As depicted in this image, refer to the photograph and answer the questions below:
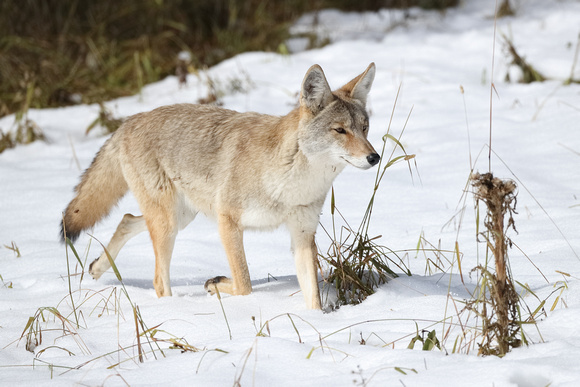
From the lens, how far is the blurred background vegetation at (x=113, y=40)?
411 inches

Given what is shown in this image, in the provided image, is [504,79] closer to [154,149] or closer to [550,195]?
[550,195]

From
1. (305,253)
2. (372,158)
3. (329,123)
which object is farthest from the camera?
(305,253)

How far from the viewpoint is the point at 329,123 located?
15.0 ft

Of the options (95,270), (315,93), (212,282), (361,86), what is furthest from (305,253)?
(95,270)

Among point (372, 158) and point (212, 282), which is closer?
point (372, 158)

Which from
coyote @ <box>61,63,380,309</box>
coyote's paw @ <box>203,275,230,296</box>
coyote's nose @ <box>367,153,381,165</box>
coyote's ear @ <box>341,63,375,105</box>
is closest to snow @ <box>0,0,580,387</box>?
coyote's paw @ <box>203,275,230,296</box>

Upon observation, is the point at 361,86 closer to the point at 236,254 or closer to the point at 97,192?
the point at 236,254

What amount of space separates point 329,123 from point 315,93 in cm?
23

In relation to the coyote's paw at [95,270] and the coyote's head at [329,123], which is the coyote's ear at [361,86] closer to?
the coyote's head at [329,123]

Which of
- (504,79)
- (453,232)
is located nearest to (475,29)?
(504,79)

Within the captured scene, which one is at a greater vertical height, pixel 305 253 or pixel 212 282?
pixel 305 253

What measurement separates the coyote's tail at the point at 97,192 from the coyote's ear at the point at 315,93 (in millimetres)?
1766

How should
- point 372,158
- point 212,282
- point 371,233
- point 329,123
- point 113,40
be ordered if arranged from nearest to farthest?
point 372,158
point 329,123
point 212,282
point 371,233
point 113,40

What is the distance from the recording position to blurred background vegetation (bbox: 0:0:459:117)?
34.2 feet
